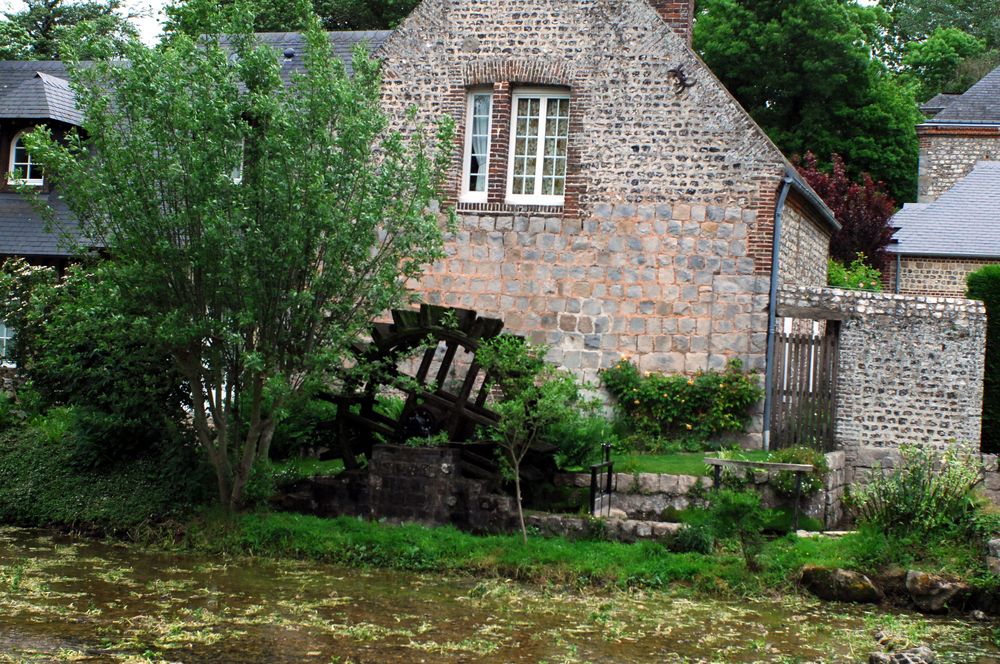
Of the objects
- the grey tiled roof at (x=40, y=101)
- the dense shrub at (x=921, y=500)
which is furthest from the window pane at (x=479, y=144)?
the grey tiled roof at (x=40, y=101)

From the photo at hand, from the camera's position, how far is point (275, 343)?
1124cm

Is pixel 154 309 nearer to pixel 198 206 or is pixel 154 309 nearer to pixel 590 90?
pixel 198 206

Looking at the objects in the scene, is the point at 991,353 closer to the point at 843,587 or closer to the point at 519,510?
the point at 843,587

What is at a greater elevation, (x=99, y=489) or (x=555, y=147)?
(x=555, y=147)

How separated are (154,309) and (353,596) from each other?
360cm

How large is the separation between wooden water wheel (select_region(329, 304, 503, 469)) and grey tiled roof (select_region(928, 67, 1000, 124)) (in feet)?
74.7

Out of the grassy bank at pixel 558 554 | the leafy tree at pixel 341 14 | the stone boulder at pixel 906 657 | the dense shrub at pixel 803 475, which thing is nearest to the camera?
the stone boulder at pixel 906 657

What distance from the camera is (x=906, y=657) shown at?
24.6 ft

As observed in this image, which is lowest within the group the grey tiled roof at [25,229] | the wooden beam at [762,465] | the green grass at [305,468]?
the green grass at [305,468]

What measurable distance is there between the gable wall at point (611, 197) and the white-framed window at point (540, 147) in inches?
7.2

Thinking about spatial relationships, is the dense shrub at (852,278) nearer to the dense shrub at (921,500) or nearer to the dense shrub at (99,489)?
the dense shrub at (921,500)

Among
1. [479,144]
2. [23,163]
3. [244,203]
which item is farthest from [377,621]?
[23,163]

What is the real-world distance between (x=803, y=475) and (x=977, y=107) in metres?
23.5

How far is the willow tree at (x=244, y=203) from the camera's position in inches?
428
